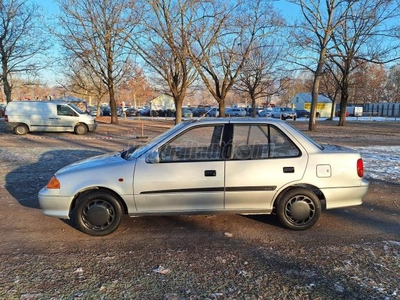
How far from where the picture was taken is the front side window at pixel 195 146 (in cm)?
384

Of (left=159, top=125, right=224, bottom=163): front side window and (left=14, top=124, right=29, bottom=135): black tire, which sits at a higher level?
(left=159, top=125, right=224, bottom=163): front side window

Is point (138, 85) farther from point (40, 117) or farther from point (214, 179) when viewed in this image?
point (214, 179)

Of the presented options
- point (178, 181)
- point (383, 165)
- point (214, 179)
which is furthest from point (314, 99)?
point (178, 181)

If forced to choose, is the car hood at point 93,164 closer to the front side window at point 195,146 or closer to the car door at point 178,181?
the car door at point 178,181

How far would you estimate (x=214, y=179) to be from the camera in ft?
12.3

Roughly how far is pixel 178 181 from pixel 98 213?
3.74 ft

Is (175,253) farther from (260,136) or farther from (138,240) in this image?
(260,136)

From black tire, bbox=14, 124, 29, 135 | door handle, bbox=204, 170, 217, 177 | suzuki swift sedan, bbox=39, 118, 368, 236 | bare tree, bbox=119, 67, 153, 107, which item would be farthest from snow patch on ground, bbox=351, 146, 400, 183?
bare tree, bbox=119, 67, 153, 107

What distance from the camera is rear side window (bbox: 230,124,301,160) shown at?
12.9ft

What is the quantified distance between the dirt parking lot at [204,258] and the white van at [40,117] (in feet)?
41.1

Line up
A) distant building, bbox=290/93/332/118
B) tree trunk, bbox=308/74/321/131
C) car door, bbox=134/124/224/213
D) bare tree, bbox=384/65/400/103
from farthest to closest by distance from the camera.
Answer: bare tree, bbox=384/65/400/103, distant building, bbox=290/93/332/118, tree trunk, bbox=308/74/321/131, car door, bbox=134/124/224/213

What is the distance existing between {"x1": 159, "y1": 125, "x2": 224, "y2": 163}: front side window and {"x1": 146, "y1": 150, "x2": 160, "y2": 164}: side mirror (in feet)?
0.18

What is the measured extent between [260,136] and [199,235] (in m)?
1.60

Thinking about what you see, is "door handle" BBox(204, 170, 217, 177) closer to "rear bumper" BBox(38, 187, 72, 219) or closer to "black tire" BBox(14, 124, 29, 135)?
"rear bumper" BBox(38, 187, 72, 219)
